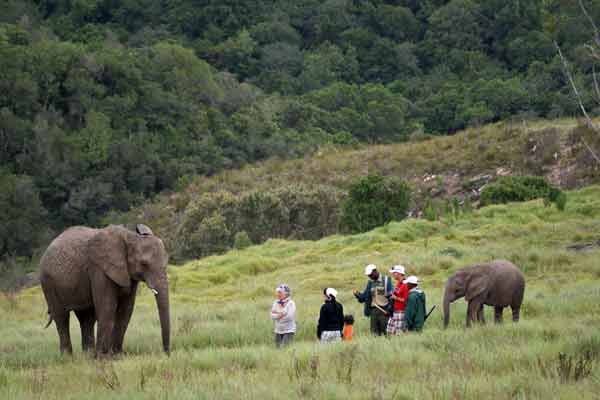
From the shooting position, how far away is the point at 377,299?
51.6 feet

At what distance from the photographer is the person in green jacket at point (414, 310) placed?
1516 centimetres

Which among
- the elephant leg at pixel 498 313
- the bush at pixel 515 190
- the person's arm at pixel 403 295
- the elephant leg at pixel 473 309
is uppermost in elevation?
the bush at pixel 515 190

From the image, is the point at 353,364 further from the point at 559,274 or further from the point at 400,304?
the point at 559,274

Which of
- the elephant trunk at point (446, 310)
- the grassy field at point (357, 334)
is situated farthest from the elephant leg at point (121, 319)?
the elephant trunk at point (446, 310)

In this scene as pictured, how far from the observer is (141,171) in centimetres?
5697

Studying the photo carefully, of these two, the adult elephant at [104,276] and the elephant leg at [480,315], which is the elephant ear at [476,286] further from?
the adult elephant at [104,276]

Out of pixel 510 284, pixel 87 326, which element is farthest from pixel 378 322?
pixel 87 326

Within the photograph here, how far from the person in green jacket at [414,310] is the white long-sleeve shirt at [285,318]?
168cm

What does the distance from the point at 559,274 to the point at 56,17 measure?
2669 inches

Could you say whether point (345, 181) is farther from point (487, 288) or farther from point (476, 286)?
point (487, 288)

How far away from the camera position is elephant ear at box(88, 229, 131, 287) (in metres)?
14.8

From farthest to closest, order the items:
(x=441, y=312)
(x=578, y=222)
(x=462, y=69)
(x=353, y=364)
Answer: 1. (x=462, y=69)
2. (x=578, y=222)
3. (x=441, y=312)
4. (x=353, y=364)

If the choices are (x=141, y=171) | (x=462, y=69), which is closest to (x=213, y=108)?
(x=141, y=171)

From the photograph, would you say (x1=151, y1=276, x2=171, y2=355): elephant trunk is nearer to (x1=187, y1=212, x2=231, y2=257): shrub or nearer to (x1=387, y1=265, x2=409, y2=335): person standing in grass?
(x1=387, y1=265, x2=409, y2=335): person standing in grass
